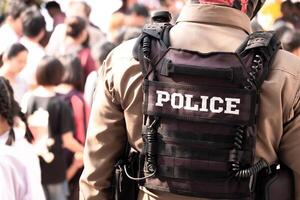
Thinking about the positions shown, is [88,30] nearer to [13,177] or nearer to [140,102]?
[13,177]

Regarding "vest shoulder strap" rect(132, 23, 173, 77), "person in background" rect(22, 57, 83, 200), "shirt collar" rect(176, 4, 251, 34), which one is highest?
"shirt collar" rect(176, 4, 251, 34)

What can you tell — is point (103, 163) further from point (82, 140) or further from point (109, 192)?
point (82, 140)

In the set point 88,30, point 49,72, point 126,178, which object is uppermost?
point 126,178

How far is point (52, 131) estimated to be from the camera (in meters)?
3.88

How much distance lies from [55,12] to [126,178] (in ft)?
10.2

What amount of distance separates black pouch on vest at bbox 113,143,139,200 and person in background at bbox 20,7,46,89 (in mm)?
2306

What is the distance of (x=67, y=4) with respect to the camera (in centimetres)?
465

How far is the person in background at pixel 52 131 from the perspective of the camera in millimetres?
3838

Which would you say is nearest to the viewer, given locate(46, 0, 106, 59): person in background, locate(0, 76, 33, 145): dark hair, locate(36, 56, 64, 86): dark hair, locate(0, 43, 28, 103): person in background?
locate(0, 76, 33, 145): dark hair

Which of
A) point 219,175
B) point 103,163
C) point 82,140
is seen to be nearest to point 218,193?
point 219,175

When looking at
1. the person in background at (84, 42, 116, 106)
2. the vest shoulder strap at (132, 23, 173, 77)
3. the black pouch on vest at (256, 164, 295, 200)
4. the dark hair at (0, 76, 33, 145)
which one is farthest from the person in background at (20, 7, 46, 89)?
the black pouch on vest at (256, 164, 295, 200)

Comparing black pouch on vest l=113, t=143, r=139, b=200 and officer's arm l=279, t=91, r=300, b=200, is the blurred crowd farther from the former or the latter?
officer's arm l=279, t=91, r=300, b=200

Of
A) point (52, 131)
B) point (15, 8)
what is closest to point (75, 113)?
point (52, 131)

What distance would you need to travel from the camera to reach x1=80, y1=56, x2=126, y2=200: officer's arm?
1.82 metres
